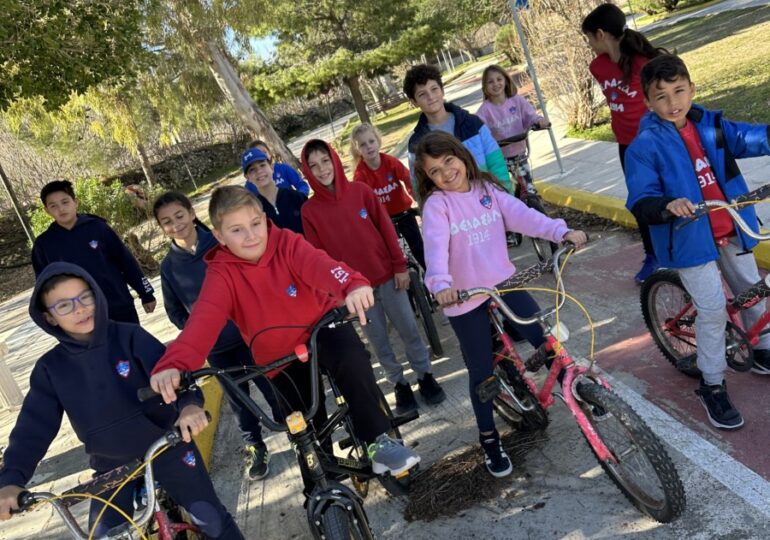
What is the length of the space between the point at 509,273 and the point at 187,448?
185 centimetres

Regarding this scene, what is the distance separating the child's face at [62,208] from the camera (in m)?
5.53

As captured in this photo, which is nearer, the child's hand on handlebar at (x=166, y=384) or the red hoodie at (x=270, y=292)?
the child's hand on handlebar at (x=166, y=384)

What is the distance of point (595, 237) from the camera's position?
6.75 m

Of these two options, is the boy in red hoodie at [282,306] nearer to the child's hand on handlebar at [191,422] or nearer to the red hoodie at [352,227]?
the child's hand on handlebar at [191,422]

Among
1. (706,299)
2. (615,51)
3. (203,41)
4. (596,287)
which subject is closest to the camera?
(706,299)

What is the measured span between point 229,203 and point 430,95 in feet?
7.67

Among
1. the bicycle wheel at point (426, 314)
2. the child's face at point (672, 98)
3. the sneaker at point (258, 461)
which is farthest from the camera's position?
the bicycle wheel at point (426, 314)

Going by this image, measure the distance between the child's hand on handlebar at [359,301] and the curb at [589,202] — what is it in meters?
4.49

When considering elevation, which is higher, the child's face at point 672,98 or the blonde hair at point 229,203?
the blonde hair at point 229,203

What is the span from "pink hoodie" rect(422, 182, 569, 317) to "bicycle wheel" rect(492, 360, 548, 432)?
0.49 meters

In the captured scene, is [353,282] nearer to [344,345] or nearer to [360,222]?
[344,345]

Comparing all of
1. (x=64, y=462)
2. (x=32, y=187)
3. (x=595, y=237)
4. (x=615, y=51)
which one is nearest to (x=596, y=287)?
(x=595, y=237)

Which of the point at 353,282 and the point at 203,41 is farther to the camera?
the point at 203,41

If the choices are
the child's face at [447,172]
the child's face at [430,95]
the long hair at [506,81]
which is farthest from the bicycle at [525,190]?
the child's face at [447,172]
